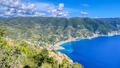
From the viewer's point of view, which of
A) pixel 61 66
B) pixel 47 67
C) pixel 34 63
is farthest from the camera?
pixel 61 66

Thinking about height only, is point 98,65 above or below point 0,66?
below

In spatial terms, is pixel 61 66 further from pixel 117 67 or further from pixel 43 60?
pixel 117 67

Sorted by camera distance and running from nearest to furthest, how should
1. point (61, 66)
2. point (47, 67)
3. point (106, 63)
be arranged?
point (47, 67) → point (61, 66) → point (106, 63)

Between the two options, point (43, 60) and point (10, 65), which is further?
point (43, 60)

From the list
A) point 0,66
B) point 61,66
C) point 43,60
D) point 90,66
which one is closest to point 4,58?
point 0,66

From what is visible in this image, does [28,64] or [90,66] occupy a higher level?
[28,64]

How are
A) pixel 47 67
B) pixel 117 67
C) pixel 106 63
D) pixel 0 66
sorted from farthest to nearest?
pixel 106 63, pixel 117 67, pixel 47 67, pixel 0 66

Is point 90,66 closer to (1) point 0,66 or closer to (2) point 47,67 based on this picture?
(2) point 47,67

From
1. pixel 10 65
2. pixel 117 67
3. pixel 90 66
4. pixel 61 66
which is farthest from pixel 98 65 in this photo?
pixel 10 65

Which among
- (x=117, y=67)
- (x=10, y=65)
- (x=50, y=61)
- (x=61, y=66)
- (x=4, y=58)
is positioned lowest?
(x=117, y=67)
